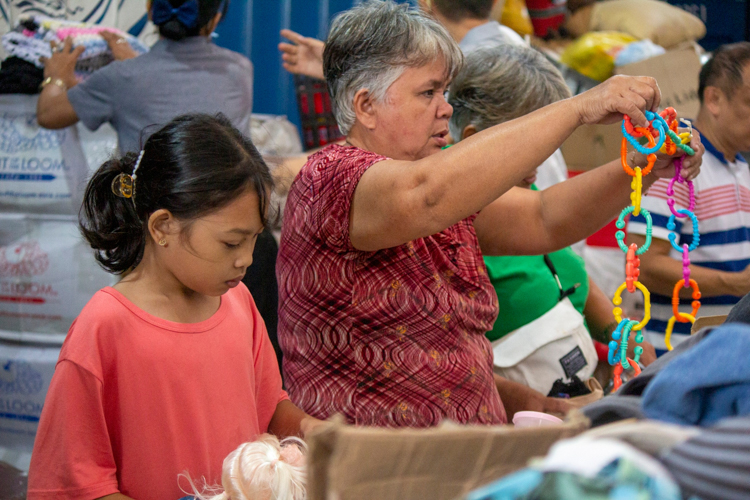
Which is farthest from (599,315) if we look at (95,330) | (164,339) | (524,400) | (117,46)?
(117,46)

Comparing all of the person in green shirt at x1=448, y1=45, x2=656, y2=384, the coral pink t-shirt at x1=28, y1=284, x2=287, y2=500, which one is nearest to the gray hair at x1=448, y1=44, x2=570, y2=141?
the person in green shirt at x1=448, y1=45, x2=656, y2=384

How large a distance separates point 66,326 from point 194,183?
159 centimetres

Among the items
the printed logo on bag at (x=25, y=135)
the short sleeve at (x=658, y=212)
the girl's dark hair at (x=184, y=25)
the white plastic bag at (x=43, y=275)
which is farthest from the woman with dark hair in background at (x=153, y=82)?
the short sleeve at (x=658, y=212)

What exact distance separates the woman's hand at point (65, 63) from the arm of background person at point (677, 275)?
1.85 meters

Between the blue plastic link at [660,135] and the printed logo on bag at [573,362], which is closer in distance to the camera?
the blue plastic link at [660,135]

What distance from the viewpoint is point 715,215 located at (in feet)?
6.81

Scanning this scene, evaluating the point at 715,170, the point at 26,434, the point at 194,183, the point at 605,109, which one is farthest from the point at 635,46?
the point at 26,434

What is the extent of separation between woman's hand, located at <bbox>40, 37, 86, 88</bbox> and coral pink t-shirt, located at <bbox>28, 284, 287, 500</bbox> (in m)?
1.39

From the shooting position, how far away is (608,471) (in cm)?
47

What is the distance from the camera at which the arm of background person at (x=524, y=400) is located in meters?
1.55

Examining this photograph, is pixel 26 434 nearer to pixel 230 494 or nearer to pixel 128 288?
pixel 128 288

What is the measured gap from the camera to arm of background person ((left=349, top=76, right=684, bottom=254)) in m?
1.03

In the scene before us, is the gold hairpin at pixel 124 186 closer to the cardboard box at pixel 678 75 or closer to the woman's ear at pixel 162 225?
the woman's ear at pixel 162 225

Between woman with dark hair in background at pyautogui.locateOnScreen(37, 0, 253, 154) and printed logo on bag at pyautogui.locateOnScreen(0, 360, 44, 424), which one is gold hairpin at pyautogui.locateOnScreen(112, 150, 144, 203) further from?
printed logo on bag at pyautogui.locateOnScreen(0, 360, 44, 424)
